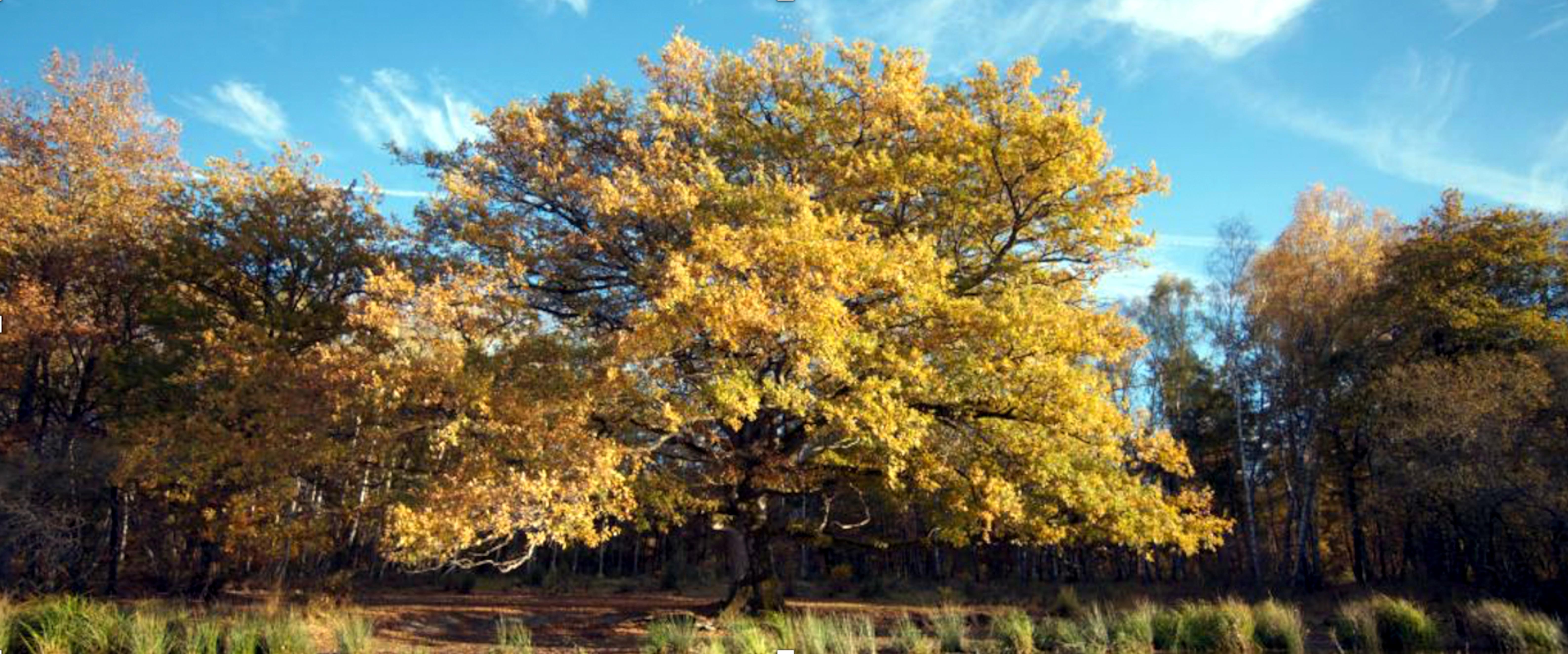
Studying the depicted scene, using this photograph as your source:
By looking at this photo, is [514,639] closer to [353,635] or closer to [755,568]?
[353,635]

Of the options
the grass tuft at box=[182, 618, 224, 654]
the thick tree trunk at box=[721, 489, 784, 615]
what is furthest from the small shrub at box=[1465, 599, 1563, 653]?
the grass tuft at box=[182, 618, 224, 654]

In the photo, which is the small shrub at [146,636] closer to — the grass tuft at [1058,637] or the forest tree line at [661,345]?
the forest tree line at [661,345]

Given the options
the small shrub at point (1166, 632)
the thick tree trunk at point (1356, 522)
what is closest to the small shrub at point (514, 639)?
the small shrub at point (1166, 632)

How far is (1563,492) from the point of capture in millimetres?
16375

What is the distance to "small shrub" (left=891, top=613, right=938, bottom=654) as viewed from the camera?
11375 millimetres

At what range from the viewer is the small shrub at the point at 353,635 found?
35.9 feet

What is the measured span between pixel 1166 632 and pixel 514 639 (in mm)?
9807

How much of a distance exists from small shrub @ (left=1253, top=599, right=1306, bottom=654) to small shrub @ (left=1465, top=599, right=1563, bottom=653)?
2387 mm

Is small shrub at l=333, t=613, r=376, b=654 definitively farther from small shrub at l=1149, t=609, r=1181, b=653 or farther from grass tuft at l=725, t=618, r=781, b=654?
small shrub at l=1149, t=609, r=1181, b=653

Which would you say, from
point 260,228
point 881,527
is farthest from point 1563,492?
point 881,527

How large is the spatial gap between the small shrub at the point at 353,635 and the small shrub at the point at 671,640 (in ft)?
11.8

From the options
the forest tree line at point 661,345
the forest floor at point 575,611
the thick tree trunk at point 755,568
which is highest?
the forest tree line at point 661,345

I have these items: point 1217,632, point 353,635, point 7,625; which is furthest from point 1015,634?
point 7,625

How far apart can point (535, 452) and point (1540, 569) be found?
30368 mm
